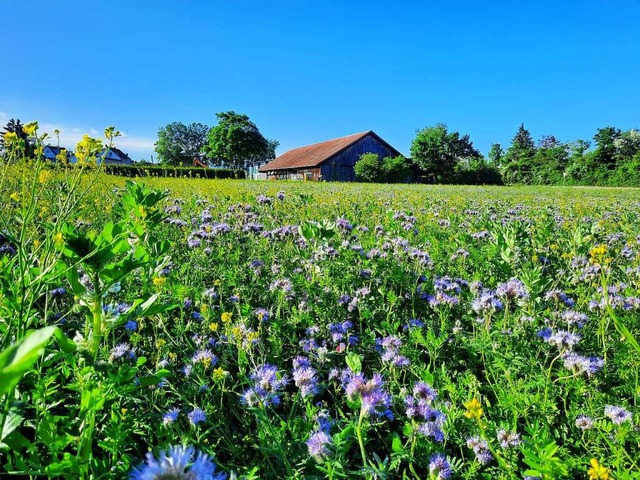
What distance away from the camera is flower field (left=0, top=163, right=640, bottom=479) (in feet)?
4.12

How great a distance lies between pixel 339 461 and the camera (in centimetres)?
130

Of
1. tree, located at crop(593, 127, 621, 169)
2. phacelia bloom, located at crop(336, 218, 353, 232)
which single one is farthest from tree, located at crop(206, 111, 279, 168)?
phacelia bloom, located at crop(336, 218, 353, 232)

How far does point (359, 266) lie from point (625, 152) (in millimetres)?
73529

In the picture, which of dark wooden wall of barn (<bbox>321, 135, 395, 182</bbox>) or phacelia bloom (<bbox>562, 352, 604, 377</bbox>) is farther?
dark wooden wall of barn (<bbox>321, 135, 395, 182</bbox>)

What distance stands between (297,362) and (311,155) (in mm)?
51036

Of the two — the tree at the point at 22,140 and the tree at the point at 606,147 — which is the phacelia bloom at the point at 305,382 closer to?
the tree at the point at 22,140

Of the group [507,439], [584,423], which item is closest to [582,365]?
[584,423]

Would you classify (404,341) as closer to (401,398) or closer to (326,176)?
(401,398)

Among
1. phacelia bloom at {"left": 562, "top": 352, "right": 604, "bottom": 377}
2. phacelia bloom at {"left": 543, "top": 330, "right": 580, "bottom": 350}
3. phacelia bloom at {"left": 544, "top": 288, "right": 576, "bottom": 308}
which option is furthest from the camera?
phacelia bloom at {"left": 544, "top": 288, "right": 576, "bottom": 308}

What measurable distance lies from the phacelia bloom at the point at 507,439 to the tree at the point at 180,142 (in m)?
102

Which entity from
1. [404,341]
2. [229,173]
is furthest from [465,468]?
[229,173]

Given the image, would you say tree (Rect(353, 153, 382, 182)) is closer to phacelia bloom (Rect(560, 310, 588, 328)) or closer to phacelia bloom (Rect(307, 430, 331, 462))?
phacelia bloom (Rect(560, 310, 588, 328))

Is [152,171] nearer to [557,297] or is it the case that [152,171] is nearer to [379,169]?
[557,297]

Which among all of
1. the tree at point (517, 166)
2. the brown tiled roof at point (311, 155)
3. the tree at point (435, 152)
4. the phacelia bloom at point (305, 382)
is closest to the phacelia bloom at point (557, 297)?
the phacelia bloom at point (305, 382)
